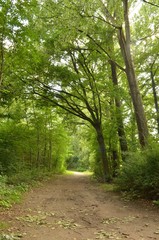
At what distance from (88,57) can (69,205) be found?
855 centimetres

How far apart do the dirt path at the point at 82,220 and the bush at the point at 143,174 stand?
64 cm

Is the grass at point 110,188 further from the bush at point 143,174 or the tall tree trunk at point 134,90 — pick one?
the tall tree trunk at point 134,90

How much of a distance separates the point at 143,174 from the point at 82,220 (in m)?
2.96

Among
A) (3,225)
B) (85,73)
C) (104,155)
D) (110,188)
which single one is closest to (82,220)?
(3,225)

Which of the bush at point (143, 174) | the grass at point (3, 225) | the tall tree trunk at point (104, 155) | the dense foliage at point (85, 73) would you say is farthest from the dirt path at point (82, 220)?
the tall tree trunk at point (104, 155)

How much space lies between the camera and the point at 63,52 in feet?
38.7

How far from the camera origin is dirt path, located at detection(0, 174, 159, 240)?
384cm

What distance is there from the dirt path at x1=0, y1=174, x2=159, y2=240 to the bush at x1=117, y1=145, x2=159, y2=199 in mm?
638

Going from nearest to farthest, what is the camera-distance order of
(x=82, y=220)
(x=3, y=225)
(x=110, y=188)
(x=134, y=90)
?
(x=3, y=225) < (x=82, y=220) < (x=134, y=90) < (x=110, y=188)

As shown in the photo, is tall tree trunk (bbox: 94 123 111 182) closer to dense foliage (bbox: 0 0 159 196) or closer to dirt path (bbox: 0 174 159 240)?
dense foliage (bbox: 0 0 159 196)

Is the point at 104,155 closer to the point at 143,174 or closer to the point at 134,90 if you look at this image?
the point at 134,90

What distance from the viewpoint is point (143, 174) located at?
6.92 metres

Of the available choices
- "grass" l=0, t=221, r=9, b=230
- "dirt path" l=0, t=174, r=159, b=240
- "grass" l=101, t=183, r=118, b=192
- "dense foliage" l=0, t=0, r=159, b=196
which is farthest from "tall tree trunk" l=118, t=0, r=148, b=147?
"grass" l=0, t=221, r=9, b=230

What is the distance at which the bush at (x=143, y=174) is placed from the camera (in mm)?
6363
